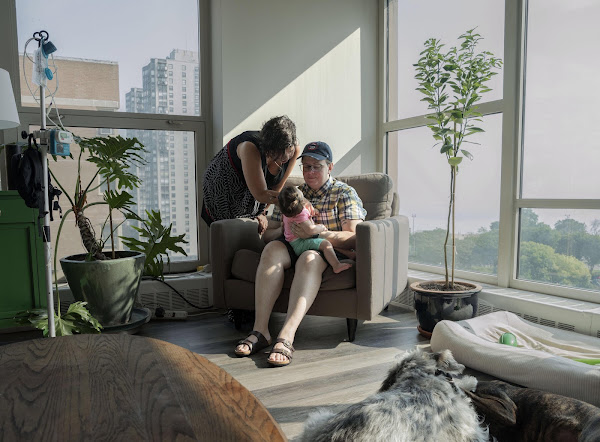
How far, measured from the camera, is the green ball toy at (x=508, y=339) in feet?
7.48

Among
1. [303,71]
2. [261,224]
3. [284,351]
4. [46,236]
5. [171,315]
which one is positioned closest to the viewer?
[46,236]

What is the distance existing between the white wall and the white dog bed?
1.91 m

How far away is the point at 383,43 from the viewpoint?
400 centimetres

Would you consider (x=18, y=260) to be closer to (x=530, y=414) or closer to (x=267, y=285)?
(x=267, y=285)

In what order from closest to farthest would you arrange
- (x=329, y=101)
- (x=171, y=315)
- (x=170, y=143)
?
(x=171, y=315) → (x=170, y=143) → (x=329, y=101)

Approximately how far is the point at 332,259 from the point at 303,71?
1841 mm

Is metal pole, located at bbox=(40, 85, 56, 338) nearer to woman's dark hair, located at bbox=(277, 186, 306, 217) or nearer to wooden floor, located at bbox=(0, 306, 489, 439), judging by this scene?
wooden floor, located at bbox=(0, 306, 489, 439)

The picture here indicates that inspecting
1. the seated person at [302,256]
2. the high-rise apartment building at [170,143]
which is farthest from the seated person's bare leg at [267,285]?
the high-rise apartment building at [170,143]

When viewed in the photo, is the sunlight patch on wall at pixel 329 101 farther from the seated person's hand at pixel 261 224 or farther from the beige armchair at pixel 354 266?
the seated person's hand at pixel 261 224

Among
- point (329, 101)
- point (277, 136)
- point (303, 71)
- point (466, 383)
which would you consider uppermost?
point (303, 71)

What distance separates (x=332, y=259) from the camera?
252 cm

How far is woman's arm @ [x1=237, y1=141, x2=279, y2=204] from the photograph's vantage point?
2.70 metres

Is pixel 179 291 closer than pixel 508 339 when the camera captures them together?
No

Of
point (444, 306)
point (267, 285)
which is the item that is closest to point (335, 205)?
point (267, 285)
